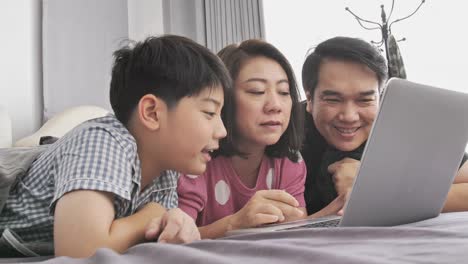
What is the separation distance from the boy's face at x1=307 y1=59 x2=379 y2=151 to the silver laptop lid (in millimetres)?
369

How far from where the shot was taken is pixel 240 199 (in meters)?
1.10

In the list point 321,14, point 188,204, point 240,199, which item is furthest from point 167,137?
point 321,14

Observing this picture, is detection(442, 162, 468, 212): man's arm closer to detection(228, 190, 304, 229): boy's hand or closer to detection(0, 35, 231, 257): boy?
detection(228, 190, 304, 229): boy's hand

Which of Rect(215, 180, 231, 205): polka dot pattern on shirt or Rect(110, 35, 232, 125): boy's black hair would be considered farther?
Rect(215, 180, 231, 205): polka dot pattern on shirt

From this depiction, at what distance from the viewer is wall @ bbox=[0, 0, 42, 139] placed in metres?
2.02

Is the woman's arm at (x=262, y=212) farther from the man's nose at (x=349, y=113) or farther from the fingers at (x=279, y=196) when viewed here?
the man's nose at (x=349, y=113)

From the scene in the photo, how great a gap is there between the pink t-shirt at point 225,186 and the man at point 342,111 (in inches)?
3.5

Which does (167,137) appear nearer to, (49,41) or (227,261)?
(227,261)

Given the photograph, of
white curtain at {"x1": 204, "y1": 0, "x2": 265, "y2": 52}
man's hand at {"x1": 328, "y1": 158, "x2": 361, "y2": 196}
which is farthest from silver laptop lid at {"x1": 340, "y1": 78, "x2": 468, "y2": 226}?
white curtain at {"x1": 204, "y1": 0, "x2": 265, "y2": 52}

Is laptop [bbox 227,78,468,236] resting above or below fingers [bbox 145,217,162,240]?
above

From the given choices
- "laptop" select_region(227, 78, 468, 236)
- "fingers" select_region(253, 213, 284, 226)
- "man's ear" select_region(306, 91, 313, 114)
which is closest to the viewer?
"laptop" select_region(227, 78, 468, 236)

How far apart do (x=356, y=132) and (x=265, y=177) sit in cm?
26

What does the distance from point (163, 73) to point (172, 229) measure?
33 cm

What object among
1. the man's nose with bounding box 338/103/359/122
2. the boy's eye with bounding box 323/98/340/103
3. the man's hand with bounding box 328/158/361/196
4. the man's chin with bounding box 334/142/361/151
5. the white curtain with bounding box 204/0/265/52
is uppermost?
the white curtain with bounding box 204/0/265/52
